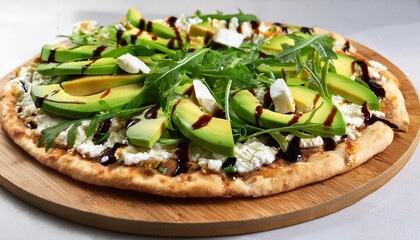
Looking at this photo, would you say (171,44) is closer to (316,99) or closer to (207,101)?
(207,101)

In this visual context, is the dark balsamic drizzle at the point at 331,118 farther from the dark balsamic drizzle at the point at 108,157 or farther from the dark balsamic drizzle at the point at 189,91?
the dark balsamic drizzle at the point at 108,157

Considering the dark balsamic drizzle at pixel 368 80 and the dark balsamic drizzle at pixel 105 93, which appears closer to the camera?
the dark balsamic drizzle at pixel 105 93

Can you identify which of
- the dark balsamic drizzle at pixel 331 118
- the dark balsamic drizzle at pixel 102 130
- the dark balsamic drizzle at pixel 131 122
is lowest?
the dark balsamic drizzle at pixel 102 130

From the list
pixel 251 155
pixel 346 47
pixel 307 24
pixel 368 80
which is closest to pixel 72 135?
pixel 251 155

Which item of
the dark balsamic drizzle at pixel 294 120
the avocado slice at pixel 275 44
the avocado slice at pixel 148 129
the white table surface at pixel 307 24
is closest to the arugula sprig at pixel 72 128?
the avocado slice at pixel 148 129

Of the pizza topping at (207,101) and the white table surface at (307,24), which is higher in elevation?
the pizza topping at (207,101)

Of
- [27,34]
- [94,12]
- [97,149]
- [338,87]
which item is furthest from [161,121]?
[94,12]

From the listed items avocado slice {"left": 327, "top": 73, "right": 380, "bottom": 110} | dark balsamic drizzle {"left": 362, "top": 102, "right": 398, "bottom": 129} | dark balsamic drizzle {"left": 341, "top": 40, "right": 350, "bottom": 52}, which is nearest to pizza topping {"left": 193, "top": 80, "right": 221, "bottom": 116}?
avocado slice {"left": 327, "top": 73, "right": 380, "bottom": 110}
